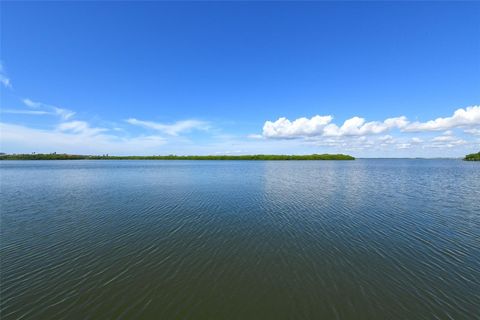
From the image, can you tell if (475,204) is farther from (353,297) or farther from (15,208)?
(15,208)

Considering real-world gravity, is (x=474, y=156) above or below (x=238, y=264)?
above

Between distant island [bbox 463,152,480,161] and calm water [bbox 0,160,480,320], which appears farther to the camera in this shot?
distant island [bbox 463,152,480,161]

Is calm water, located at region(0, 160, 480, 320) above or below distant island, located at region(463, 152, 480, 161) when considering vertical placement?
below

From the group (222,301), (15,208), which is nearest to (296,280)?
(222,301)

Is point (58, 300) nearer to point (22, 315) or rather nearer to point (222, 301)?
point (22, 315)

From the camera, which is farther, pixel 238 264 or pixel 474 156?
pixel 474 156

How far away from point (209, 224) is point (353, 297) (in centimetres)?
921

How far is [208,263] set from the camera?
8867mm

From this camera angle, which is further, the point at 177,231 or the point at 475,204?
the point at 475,204

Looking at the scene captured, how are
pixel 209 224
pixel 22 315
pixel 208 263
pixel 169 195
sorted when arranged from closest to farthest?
pixel 22 315
pixel 208 263
pixel 209 224
pixel 169 195

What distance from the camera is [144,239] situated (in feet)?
36.8

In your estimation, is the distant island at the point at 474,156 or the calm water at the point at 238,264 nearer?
the calm water at the point at 238,264

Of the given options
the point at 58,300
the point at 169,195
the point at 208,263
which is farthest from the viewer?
the point at 169,195

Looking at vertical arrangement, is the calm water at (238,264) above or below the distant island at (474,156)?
below
